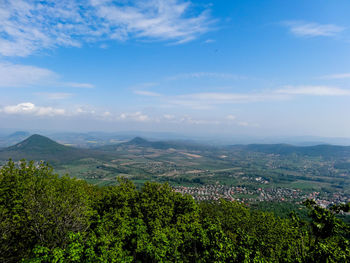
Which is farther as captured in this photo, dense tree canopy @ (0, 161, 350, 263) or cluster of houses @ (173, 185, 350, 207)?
cluster of houses @ (173, 185, 350, 207)

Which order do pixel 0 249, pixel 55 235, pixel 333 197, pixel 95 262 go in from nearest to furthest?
pixel 95 262 < pixel 0 249 < pixel 55 235 < pixel 333 197

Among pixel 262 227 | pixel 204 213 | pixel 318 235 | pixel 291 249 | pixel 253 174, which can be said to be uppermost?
pixel 318 235

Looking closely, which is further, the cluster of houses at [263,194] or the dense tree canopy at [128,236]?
the cluster of houses at [263,194]

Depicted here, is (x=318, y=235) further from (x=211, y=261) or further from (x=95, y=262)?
(x=95, y=262)

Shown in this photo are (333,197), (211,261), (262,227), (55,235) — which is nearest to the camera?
(211,261)

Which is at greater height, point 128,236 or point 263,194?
point 128,236

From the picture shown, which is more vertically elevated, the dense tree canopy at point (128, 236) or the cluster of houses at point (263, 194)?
the dense tree canopy at point (128, 236)

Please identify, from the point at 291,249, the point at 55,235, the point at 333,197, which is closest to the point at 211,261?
the point at 291,249

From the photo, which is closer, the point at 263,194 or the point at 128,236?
the point at 128,236

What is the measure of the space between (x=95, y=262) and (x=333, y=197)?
15799cm

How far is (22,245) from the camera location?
1633 centimetres

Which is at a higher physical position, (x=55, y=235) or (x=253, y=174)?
(x=55, y=235)

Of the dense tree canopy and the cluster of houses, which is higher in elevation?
the dense tree canopy

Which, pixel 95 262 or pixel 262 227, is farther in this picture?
pixel 262 227
